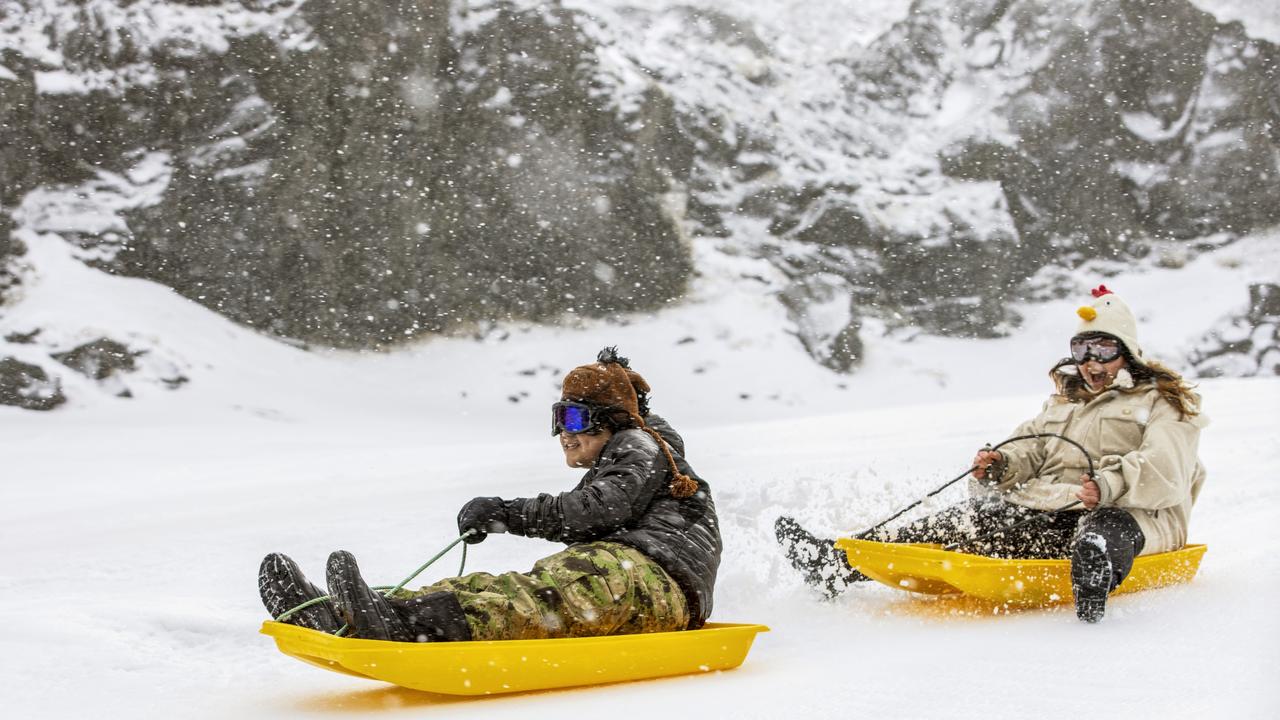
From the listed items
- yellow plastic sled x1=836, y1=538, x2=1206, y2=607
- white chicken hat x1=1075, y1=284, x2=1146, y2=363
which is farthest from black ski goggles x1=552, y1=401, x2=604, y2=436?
white chicken hat x1=1075, y1=284, x2=1146, y2=363

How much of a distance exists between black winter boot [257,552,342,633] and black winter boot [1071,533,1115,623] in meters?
2.64

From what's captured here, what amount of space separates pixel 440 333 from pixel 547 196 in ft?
10.8

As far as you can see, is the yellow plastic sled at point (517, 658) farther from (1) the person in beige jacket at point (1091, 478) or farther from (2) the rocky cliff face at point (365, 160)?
(2) the rocky cliff face at point (365, 160)

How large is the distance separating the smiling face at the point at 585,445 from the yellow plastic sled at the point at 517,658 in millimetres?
710

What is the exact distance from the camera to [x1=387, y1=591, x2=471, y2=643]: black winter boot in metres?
2.76

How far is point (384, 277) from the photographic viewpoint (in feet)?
52.0

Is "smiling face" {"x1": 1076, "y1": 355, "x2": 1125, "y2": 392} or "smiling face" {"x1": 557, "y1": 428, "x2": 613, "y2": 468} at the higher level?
"smiling face" {"x1": 1076, "y1": 355, "x2": 1125, "y2": 392}

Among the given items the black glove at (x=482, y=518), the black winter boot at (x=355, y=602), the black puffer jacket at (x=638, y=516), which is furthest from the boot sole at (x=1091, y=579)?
the black winter boot at (x=355, y=602)

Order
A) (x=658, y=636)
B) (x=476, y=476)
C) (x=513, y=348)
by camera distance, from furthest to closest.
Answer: (x=513, y=348), (x=476, y=476), (x=658, y=636)

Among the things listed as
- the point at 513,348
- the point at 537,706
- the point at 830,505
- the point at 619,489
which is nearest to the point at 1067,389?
the point at 830,505

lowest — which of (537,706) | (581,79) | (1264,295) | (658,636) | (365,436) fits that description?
(537,706)

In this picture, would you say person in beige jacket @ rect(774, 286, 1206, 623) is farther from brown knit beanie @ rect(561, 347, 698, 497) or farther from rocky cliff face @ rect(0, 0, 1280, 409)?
rocky cliff face @ rect(0, 0, 1280, 409)

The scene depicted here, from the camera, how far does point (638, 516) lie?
10.7 feet

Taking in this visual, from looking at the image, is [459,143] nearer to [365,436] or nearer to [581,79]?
[581,79]
